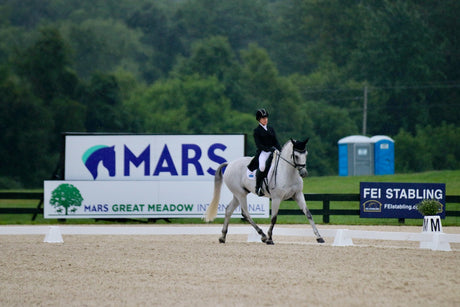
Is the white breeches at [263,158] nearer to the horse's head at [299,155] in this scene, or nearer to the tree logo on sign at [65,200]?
the horse's head at [299,155]

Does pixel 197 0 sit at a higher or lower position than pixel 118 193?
higher

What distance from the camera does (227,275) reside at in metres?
10.4

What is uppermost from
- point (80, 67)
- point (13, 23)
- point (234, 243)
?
point (13, 23)

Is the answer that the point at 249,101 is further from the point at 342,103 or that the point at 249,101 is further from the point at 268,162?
the point at 268,162

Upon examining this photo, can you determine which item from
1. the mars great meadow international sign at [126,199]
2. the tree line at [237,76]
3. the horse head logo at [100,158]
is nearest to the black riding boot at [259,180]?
the mars great meadow international sign at [126,199]

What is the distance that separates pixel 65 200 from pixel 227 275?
13449mm

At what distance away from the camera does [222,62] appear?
60.8m

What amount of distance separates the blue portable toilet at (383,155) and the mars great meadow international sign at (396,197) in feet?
63.5

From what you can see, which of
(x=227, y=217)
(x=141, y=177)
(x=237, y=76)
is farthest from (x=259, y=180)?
(x=237, y=76)

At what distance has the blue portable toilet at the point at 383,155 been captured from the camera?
4172cm

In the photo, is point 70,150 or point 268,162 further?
point 70,150

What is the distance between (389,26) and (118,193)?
44.0 meters

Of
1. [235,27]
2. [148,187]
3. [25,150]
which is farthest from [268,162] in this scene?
[235,27]

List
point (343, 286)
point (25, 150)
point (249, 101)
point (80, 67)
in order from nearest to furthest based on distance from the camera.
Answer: point (343, 286) < point (25, 150) < point (249, 101) < point (80, 67)
